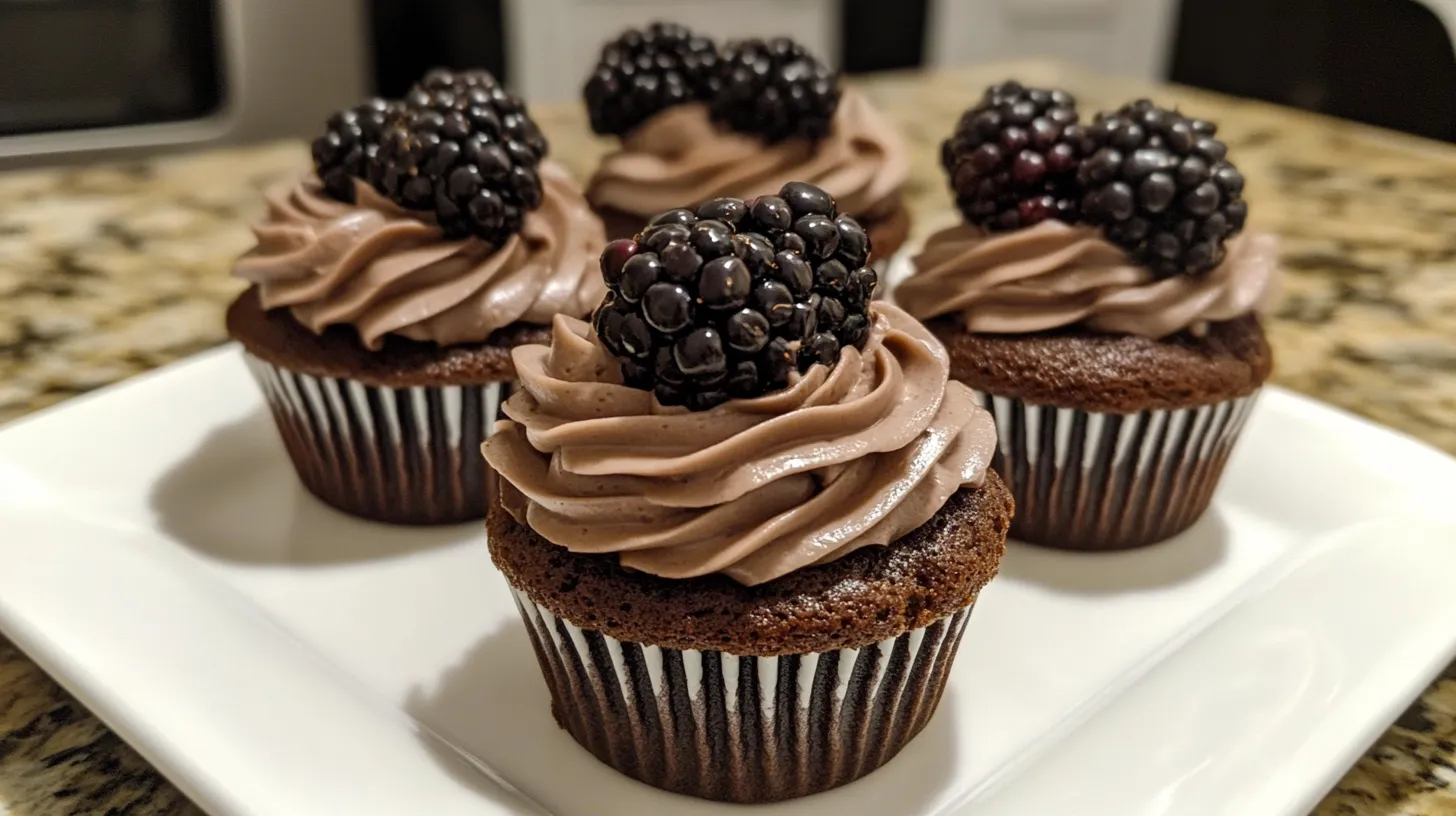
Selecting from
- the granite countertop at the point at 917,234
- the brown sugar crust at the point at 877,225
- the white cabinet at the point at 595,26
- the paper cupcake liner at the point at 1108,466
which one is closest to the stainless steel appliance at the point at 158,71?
the granite countertop at the point at 917,234

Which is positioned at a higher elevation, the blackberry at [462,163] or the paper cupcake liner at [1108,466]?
the blackberry at [462,163]

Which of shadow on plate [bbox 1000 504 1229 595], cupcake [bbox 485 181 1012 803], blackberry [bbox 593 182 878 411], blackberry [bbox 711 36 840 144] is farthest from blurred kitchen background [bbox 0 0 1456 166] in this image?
blackberry [bbox 593 182 878 411]

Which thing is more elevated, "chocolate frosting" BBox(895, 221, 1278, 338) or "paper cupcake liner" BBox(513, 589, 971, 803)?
"chocolate frosting" BBox(895, 221, 1278, 338)

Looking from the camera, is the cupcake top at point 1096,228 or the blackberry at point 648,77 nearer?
the cupcake top at point 1096,228

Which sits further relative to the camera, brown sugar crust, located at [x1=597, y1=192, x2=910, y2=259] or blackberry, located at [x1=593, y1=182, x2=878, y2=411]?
brown sugar crust, located at [x1=597, y1=192, x2=910, y2=259]

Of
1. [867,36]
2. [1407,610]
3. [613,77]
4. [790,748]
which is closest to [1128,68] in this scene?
[867,36]

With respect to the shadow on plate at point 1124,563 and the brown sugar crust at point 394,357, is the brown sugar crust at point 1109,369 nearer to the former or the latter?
the shadow on plate at point 1124,563

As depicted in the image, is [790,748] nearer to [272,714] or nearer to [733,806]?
[733,806]

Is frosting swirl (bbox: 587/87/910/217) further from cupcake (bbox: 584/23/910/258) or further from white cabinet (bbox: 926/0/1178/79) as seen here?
white cabinet (bbox: 926/0/1178/79)

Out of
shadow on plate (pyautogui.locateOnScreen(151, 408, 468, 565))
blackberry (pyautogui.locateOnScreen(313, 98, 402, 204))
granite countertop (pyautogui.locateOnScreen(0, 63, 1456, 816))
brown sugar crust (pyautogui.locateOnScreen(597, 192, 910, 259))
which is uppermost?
blackberry (pyautogui.locateOnScreen(313, 98, 402, 204))
